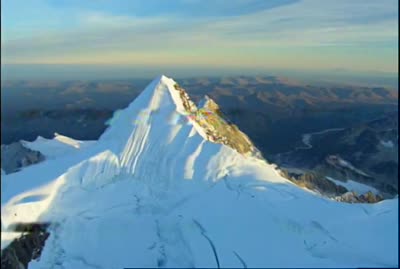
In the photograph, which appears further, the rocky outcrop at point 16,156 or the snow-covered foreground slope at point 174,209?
the rocky outcrop at point 16,156

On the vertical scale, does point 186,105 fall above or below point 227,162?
above

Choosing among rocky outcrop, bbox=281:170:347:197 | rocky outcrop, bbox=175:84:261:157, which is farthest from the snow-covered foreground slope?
rocky outcrop, bbox=281:170:347:197

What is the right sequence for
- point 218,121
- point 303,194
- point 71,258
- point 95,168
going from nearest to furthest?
point 71,258, point 303,194, point 95,168, point 218,121

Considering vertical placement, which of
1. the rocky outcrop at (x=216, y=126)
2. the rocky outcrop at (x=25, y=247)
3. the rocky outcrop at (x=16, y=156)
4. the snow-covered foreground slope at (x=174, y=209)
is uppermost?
the rocky outcrop at (x=216, y=126)

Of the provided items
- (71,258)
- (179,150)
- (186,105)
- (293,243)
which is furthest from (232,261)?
(186,105)

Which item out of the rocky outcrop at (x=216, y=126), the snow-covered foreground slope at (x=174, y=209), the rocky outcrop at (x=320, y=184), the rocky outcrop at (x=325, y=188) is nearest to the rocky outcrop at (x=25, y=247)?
the snow-covered foreground slope at (x=174, y=209)

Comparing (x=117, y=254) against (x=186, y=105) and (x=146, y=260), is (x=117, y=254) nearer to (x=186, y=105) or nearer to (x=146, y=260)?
(x=146, y=260)

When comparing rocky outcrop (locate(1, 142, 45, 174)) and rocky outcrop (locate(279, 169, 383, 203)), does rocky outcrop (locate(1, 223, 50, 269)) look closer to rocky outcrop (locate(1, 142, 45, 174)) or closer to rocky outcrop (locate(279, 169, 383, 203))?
rocky outcrop (locate(279, 169, 383, 203))

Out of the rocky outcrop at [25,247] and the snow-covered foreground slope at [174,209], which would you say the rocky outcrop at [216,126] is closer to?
the snow-covered foreground slope at [174,209]
